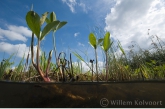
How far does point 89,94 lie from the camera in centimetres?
52

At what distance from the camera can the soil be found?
51 cm

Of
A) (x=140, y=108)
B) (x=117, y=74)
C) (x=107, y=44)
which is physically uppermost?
(x=107, y=44)

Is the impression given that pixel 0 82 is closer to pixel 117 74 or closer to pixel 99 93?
pixel 99 93

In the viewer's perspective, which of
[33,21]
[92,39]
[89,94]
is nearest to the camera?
[89,94]

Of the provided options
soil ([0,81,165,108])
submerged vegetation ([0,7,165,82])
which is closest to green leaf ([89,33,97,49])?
submerged vegetation ([0,7,165,82])

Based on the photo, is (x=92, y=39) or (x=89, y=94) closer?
(x=89, y=94)

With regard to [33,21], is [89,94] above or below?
below

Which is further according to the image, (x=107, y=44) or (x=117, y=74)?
(x=117, y=74)

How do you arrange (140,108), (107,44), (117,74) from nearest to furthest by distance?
(140,108) < (107,44) < (117,74)

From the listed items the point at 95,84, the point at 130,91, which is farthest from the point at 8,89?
the point at 130,91

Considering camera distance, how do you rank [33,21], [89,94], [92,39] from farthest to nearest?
[92,39] < [33,21] < [89,94]

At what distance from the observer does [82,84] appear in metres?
0.51

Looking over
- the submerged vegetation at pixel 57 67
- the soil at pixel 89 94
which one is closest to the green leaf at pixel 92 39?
the submerged vegetation at pixel 57 67

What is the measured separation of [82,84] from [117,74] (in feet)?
1.87
